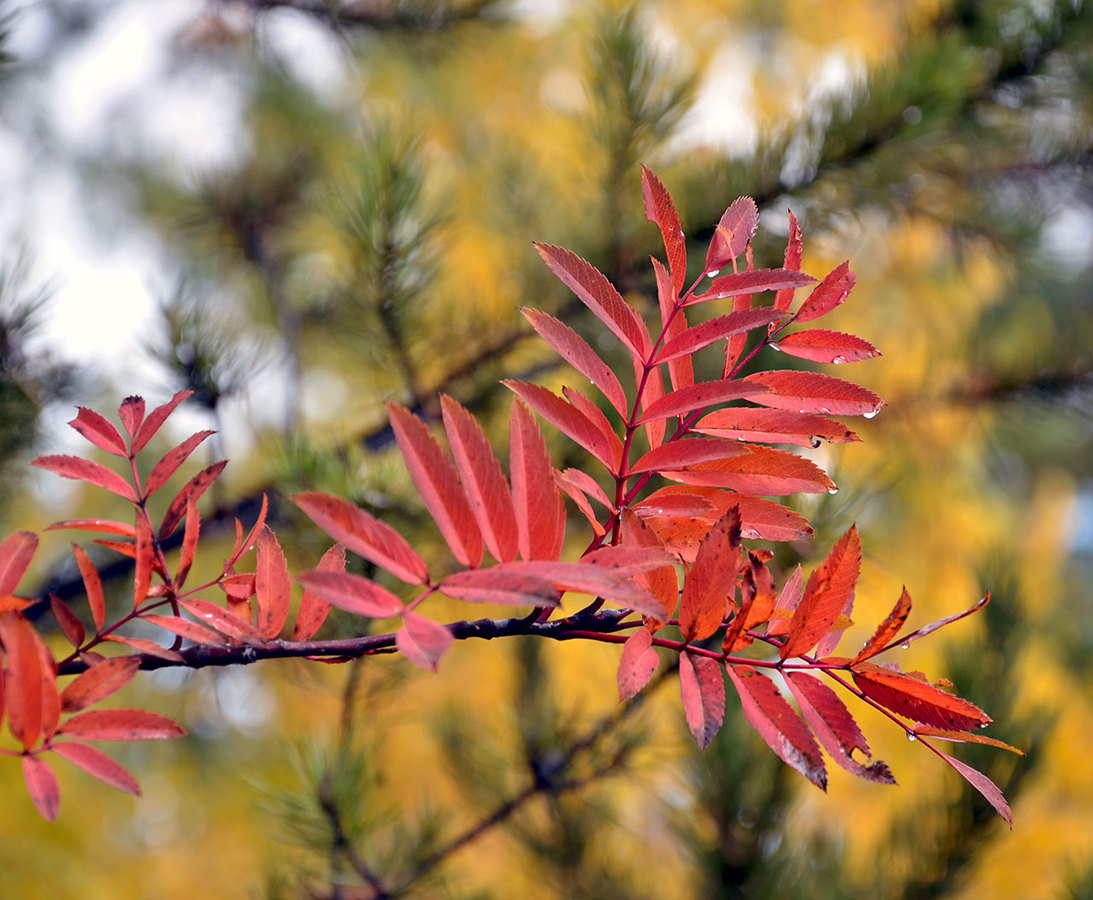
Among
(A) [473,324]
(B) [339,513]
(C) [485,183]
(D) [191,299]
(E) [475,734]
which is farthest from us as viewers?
(C) [485,183]

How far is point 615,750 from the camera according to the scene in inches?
28.9

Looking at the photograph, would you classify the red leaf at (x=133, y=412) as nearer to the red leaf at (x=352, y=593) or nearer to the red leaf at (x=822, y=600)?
the red leaf at (x=352, y=593)

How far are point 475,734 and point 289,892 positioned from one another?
0.99 feet

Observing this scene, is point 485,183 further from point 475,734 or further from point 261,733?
point 261,733

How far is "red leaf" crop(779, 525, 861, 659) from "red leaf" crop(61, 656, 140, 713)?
7.1 inches

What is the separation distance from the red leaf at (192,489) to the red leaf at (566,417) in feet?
0.31

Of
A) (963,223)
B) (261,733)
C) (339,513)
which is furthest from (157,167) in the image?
(339,513)

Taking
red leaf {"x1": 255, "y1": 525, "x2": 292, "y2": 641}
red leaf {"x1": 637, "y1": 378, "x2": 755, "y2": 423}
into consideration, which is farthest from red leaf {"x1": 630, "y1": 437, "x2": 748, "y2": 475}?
red leaf {"x1": 255, "y1": 525, "x2": 292, "y2": 641}

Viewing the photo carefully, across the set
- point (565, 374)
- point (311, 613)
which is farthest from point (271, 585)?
point (565, 374)

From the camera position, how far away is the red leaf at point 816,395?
0.80 feet

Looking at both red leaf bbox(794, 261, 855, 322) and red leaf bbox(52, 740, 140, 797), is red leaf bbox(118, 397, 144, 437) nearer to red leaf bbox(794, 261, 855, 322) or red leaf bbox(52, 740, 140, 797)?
red leaf bbox(52, 740, 140, 797)

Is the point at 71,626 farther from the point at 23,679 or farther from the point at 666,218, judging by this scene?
the point at 666,218

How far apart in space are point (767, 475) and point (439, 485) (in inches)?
4.3

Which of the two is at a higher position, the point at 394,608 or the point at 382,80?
the point at 394,608
